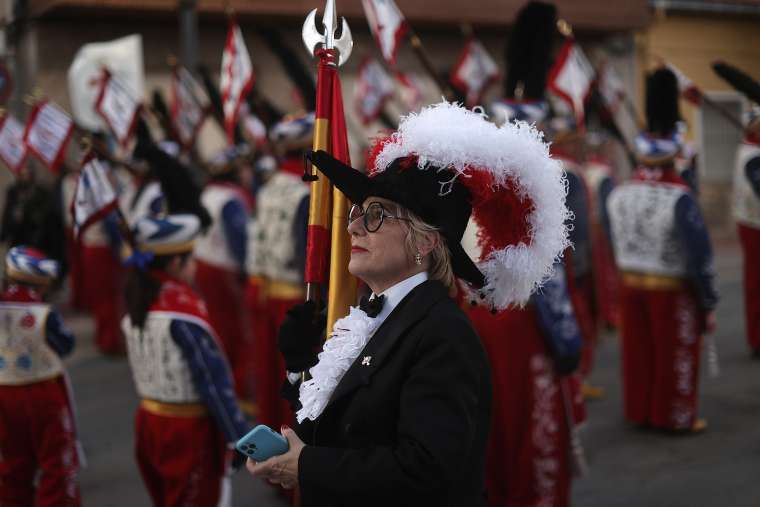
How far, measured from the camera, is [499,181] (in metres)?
2.45

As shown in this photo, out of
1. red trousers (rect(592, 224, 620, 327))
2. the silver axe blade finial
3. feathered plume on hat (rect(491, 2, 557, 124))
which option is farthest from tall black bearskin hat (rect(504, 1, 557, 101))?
red trousers (rect(592, 224, 620, 327))

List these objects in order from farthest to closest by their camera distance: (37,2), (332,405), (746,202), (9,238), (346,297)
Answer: (37,2) → (746,202) → (9,238) → (346,297) → (332,405)

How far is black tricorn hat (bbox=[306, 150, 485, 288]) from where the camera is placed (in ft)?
7.86

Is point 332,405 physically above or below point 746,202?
below

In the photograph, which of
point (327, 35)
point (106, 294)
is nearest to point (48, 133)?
point (327, 35)

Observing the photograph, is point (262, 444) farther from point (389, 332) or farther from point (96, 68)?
point (96, 68)

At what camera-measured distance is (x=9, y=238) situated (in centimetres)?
745

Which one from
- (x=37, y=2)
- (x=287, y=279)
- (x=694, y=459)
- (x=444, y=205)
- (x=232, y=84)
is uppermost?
(x=37, y=2)

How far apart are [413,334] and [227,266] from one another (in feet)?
18.6

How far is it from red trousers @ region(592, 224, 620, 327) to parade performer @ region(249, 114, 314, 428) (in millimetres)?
4851

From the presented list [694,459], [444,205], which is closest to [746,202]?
[694,459]

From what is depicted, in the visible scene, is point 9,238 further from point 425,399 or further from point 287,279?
point 425,399

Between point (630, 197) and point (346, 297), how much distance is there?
4225 mm

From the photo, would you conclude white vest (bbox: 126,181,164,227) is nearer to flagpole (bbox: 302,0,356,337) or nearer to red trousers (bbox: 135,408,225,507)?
red trousers (bbox: 135,408,225,507)
